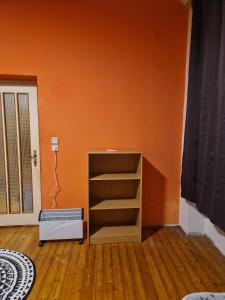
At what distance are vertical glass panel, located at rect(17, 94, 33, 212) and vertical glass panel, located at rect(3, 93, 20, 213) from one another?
2.9 inches

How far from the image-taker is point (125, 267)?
2094mm

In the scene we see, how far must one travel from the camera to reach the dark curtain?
1.84 metres

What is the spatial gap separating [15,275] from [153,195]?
1789 millimetres

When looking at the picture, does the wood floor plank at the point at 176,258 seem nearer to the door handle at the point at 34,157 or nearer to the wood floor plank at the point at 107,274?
the wood floor plank at the point at 107,274

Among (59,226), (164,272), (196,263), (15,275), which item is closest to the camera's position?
(15,275)

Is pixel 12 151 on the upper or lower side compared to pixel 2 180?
upper

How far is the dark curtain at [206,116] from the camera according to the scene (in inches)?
72.6

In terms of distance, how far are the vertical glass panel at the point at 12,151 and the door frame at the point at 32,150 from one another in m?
0.09

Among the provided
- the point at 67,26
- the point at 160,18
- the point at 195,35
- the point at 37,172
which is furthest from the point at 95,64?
the point at 37,172

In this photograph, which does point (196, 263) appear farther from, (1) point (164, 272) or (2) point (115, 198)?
(2) point (115, 198)

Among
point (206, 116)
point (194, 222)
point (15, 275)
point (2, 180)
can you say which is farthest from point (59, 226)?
point (206, 116)

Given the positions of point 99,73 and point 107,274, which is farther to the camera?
point 99,73

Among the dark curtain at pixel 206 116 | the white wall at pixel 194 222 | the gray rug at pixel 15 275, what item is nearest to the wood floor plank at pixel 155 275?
the white wall at pixel 194 222

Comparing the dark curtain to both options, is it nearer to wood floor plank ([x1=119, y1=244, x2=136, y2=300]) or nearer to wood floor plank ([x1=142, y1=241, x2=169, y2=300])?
wood floor plank ([x1=142, y1=241, x2=169, y2=300])
